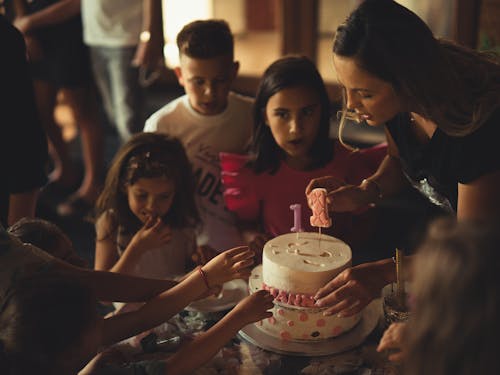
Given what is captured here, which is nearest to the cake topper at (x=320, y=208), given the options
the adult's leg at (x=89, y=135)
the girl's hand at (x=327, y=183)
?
the girl's hand at (x=327, y=183)

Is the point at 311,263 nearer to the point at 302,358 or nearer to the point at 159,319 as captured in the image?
the point at 302,358

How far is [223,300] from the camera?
5.56ft

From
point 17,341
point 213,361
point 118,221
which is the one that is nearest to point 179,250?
point 118,221

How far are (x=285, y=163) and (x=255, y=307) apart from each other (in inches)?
28.6

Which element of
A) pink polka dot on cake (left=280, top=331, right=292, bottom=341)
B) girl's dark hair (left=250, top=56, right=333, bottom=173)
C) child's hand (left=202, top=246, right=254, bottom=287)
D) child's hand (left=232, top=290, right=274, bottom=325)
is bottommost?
pink polka dot on cake (left=280, top=331, right=292, bottom=341)

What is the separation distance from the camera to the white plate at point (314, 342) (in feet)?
4.88

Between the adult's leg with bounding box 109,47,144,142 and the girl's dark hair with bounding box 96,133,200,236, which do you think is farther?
the adult's leg with bounding box 109,47,144,142

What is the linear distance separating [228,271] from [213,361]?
21 centimetres

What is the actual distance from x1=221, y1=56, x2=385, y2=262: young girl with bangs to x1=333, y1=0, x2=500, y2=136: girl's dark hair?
0.49m

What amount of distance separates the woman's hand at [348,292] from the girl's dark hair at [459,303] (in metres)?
0.53

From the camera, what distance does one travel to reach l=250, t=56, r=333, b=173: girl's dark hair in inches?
77.0

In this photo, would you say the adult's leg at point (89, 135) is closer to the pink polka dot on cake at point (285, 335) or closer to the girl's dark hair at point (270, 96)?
the girl's dark hair at point (270, 96)

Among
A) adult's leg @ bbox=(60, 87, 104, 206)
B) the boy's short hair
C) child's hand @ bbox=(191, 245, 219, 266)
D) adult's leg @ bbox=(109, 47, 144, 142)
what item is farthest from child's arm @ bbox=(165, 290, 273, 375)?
adult's leg @ bbox=(60, 87, 104, 206)

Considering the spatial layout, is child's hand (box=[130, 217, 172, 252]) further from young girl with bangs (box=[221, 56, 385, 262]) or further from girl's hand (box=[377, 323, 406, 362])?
girl's hand (box=[377, 323, 406, 362])
